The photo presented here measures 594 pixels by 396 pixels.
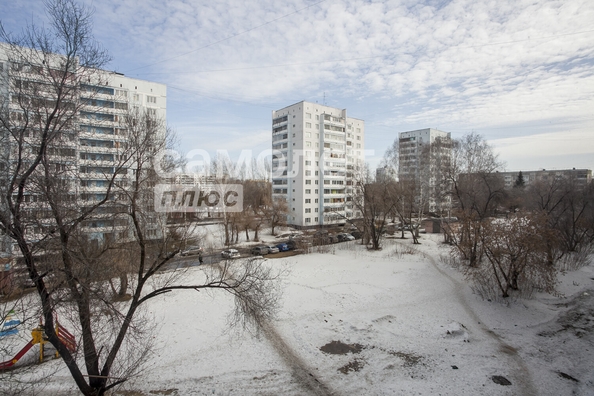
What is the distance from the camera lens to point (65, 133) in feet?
22.0

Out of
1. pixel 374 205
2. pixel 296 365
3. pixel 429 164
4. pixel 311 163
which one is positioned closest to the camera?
pixel 296 365

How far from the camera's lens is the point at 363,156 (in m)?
50.6

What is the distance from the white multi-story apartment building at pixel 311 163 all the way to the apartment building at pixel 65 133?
32.5 m

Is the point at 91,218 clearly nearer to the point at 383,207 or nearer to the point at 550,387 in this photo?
the point at 550,387

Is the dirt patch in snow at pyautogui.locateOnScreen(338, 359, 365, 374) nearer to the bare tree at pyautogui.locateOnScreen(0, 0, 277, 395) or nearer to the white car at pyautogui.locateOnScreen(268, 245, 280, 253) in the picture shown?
the bare tree at pyautogui.locateOnScreen(0, 0, 277, 395)

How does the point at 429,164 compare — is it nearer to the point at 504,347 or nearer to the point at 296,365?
the point at 504,347

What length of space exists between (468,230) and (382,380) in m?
10.8

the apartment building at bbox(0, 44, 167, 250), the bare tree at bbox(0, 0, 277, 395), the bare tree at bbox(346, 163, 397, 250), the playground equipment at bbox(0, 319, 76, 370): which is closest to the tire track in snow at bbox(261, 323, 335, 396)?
the bare tree at bbox(0, 0, 277, 395)

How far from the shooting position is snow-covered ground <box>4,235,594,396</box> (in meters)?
7.93

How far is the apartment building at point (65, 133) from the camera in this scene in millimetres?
6137

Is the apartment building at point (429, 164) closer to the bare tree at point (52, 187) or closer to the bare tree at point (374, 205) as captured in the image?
the bare tree at point (374, 205)

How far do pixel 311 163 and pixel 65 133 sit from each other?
36.3 metres

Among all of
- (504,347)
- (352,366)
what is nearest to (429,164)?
(504,347)

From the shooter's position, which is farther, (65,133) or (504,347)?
(504,347)
